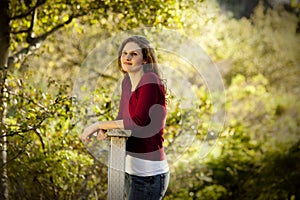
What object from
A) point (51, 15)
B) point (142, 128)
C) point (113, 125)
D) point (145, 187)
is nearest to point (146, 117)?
point (142, 128)

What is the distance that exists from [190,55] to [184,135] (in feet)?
3.36

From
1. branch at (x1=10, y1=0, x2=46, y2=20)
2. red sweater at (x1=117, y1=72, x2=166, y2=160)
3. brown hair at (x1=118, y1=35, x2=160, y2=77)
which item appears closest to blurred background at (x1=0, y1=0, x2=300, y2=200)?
branch at (x1=10, y1=0, x2=46, y2=20)

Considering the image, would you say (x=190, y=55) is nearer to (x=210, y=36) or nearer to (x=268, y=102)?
(x=210, y=36)

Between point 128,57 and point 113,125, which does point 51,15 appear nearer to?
point 128,57

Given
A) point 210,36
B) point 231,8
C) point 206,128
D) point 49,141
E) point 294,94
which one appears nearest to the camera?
point 49,141

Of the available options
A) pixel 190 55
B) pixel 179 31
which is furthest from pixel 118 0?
pixel 190 55

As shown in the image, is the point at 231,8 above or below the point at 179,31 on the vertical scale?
above

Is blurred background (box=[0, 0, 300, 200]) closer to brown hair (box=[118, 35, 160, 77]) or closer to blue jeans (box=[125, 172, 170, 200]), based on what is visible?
brown hair (box=[118, 35, 160, 77])

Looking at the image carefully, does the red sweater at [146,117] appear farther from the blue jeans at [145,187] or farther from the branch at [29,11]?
the branch at [29,11]

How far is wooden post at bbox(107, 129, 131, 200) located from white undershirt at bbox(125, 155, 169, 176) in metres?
0.05

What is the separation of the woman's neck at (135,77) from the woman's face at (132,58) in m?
0.02

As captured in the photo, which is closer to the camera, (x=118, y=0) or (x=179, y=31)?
(x=118, y=0)

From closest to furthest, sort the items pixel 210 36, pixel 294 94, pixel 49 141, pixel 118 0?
pixel 49 141 → pixel 118 0 → pixel 210 36 → pixel 294 94

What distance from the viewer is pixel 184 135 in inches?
201
